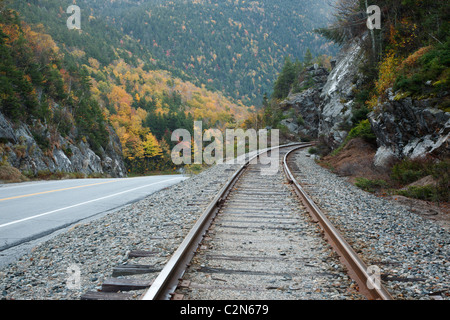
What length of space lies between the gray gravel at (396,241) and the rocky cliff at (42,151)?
58.8 ft

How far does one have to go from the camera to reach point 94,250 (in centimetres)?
446

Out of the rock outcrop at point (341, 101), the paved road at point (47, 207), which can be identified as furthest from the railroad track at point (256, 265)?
the rock outcrop at point (341, 101)

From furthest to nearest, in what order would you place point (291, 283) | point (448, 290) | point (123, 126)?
point (123, 126)
point (291, 283)
point (448, 290)

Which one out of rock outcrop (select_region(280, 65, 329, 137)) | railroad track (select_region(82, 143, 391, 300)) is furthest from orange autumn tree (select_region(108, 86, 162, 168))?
railroad track (select_region(82, 143, 391, 300))

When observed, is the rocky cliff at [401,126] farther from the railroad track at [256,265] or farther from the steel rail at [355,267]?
the steel rail at [355,267]

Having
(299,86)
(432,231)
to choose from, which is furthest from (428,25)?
(299,86)

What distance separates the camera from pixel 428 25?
1146 cm

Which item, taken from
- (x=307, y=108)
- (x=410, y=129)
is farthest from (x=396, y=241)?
(x=307, y=108)

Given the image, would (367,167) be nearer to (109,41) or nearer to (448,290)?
(448,290)

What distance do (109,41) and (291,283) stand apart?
192 meters

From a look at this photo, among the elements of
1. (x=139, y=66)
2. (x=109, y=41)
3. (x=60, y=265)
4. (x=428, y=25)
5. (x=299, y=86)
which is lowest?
(x=60, y=265)

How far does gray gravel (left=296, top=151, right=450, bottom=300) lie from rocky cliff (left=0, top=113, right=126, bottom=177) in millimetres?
17909

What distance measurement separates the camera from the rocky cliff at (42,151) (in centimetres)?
1986

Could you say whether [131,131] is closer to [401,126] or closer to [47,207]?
[47,207]
